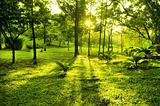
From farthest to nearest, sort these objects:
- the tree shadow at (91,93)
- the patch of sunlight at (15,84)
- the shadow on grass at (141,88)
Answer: the patch of sunlight at (15,84)
the tree shadow at (91,93)
the shadow on grass at (141,88)

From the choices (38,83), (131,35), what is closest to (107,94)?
(38,83)

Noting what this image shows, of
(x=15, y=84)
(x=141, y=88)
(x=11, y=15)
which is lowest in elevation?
(x=15, y=84)

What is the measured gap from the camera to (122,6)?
129 ft

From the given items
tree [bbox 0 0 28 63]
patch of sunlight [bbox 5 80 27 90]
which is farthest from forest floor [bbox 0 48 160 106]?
tree [bbox 0 0 28 63]

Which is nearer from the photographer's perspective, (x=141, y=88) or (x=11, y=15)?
(x=141, y=88)

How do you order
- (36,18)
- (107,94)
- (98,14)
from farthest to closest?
1. (98,14)
2. (36,18)
3. (107,94)

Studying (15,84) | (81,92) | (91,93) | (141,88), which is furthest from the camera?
(15,84)

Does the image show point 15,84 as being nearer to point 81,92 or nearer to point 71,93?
point 71,93

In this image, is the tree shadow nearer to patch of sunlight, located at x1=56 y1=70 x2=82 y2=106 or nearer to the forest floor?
the forest floor

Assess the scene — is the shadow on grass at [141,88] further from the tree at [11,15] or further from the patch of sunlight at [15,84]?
the tree at [11,15]

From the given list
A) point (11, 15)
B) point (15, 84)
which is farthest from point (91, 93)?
point (11, 15)

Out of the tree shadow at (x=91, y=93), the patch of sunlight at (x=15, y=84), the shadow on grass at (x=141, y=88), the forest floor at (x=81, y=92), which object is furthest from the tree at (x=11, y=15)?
the shadow on grass at (x=141, y=88)

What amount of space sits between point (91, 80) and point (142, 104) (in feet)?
20.5

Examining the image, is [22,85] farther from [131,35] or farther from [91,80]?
[131,35]
